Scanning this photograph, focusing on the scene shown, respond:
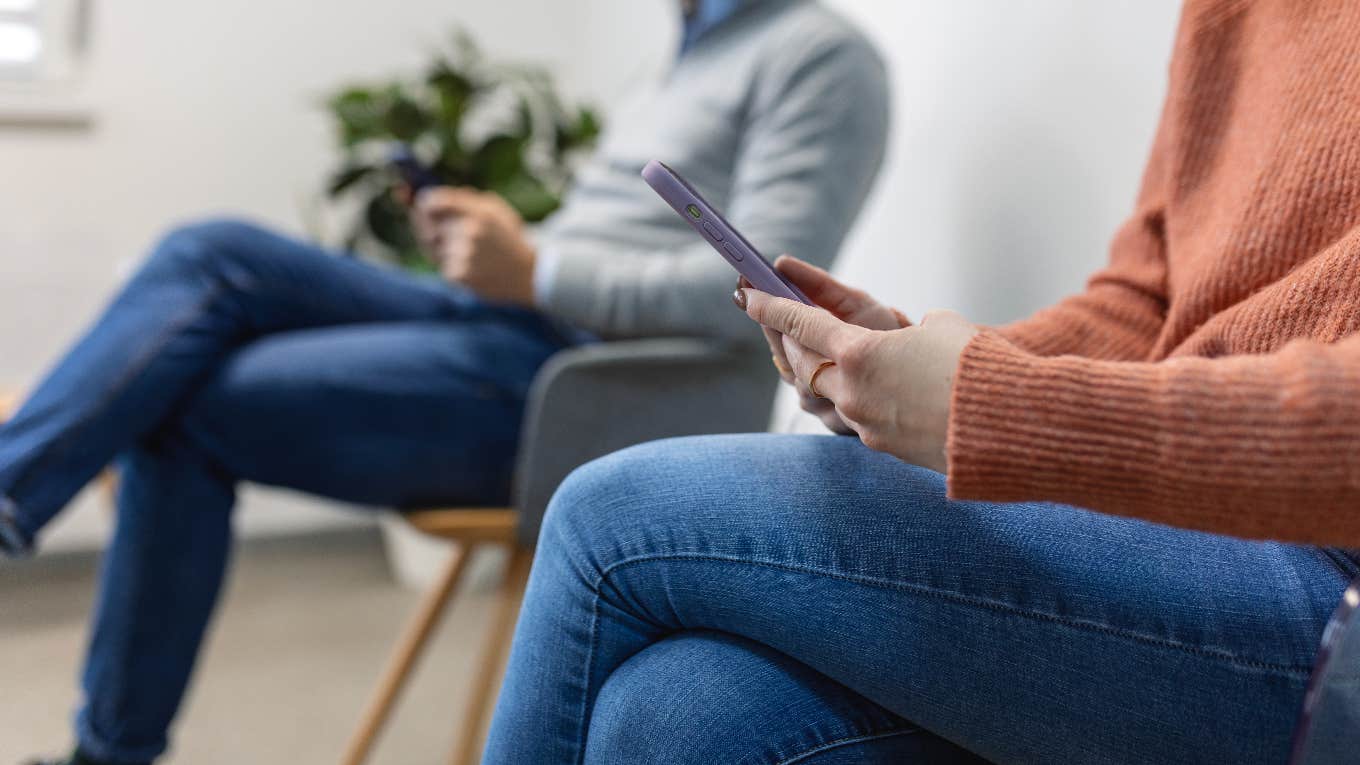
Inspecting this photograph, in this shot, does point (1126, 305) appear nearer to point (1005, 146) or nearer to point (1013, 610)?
point (1013, 610)

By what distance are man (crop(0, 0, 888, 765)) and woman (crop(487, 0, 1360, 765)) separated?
0.45 m

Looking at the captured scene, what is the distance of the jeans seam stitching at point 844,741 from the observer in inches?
20.8

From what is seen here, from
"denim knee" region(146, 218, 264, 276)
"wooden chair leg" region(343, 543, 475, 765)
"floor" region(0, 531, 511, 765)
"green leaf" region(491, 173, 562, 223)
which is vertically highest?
"green leaf" region(491, 173, 562, 223)

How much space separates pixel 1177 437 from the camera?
1.41 ft

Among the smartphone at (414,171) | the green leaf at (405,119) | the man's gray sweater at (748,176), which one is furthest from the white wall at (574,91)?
the smartphone at (414,171)

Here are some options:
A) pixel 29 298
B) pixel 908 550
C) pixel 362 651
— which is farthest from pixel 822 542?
pixel 29 298

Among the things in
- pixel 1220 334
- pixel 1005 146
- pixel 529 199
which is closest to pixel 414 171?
pixel 529 199

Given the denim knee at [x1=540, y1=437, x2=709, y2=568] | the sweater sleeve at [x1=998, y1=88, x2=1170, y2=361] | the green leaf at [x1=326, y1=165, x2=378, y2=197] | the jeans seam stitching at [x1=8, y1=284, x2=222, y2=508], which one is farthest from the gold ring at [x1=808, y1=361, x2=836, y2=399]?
the green leaf at [x1=326, y1=165, x2=378, y2=197]

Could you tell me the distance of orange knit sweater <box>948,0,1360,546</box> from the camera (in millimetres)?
421

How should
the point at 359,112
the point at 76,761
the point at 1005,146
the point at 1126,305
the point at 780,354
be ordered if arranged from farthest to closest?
the point at 359,112 → the point at 1005,146 → the point at 76,761 → the point at 1126,305 → the point at 780,354

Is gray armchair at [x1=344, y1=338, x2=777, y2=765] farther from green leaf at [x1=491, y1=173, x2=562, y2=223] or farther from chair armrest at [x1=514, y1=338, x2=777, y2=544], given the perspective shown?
green leaf at [x1=491, y1=173, x2=562, y2=223]

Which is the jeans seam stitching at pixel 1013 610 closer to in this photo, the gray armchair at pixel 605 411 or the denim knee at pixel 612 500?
the denim knee at pixel 612 500

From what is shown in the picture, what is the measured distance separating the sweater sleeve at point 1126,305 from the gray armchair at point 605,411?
38 cm

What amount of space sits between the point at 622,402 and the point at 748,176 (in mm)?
263
